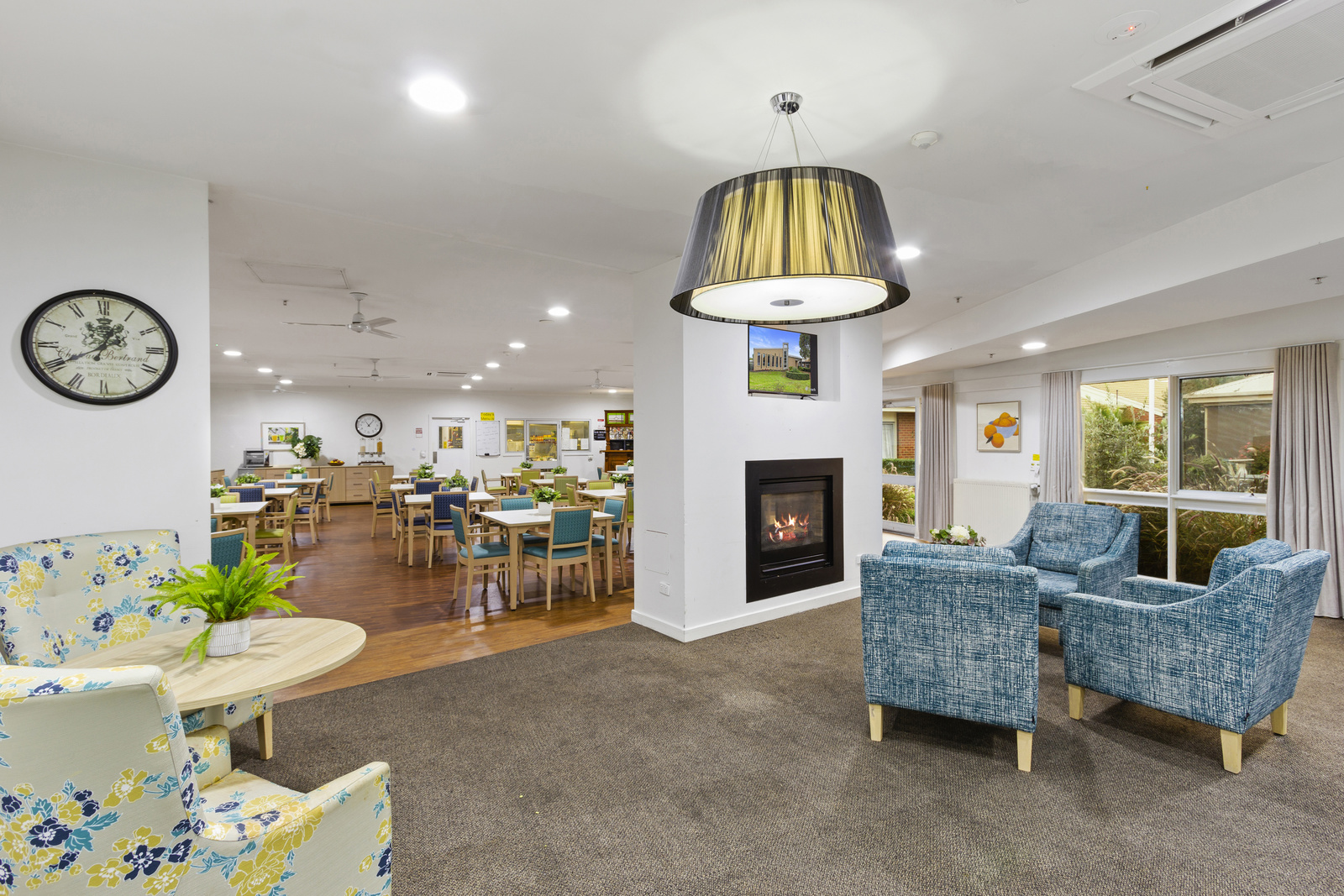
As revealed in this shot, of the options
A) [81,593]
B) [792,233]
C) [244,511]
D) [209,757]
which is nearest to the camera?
[792,233]

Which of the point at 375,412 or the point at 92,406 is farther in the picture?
the point at 375,412

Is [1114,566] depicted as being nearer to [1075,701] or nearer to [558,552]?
[1075,701]

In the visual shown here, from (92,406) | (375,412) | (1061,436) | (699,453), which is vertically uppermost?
(375,412)

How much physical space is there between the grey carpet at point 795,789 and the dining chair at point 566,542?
157 cm

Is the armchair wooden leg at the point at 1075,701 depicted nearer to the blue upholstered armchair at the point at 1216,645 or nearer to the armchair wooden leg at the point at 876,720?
the blue upholstered armchair at the point at 1216,645

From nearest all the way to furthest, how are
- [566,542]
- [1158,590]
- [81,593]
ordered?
[81,593]
[1158,590]
[566,542]

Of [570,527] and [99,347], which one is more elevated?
[99,347]

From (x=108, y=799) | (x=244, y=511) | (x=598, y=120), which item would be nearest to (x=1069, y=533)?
A: (x=598, y=120)

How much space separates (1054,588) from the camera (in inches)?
149

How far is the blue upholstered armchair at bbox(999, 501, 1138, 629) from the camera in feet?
12.1

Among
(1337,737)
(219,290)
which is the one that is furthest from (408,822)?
(219,290)

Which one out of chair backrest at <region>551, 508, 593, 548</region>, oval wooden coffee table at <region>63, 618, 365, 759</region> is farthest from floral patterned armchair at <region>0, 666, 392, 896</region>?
chair backrest at <region>551, 508, 593, 548</region>

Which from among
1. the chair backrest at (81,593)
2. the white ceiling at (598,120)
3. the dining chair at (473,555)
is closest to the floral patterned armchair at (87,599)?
the chair backrest at (81,593)

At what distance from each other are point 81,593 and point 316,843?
6.03 ft
